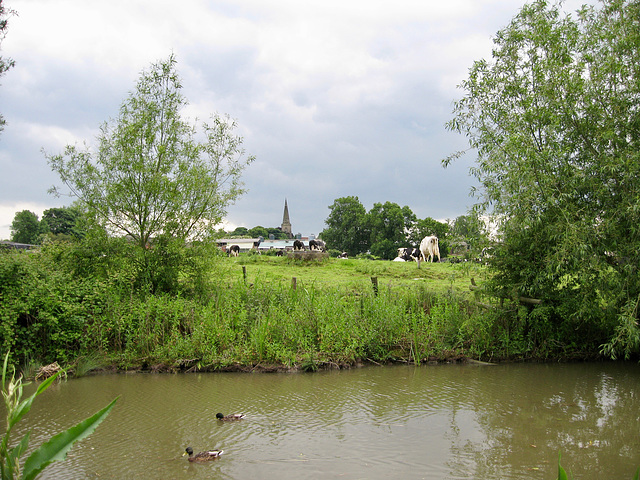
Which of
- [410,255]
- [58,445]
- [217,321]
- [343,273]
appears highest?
[410,255]

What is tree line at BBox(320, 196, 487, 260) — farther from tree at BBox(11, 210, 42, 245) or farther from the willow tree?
tree at BBox(11, 210, 42, 245)

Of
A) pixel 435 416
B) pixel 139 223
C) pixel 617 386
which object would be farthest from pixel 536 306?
pixel 139 223

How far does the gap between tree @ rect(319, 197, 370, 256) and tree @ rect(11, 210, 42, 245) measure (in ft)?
151

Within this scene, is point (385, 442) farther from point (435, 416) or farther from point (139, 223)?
point (139, 223)

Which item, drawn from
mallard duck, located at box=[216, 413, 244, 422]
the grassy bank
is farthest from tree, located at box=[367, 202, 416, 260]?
mallard duck, located at box=[216, 413, 244, 422]

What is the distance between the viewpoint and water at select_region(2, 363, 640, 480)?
6.66m

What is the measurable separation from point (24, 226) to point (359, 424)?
8833 cm

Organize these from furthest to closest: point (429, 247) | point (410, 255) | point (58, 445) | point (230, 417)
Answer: point (410, 255) → point (429, 247) → point (230, 417) → point (58, 445)

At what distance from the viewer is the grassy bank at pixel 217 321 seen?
40.4 feet

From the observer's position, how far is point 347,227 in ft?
251

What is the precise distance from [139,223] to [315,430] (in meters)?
9.07

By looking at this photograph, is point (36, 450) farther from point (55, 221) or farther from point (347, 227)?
point (55, 221)

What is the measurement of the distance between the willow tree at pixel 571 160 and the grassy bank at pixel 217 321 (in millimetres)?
1894

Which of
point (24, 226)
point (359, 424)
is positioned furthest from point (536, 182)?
point (24, 226)
